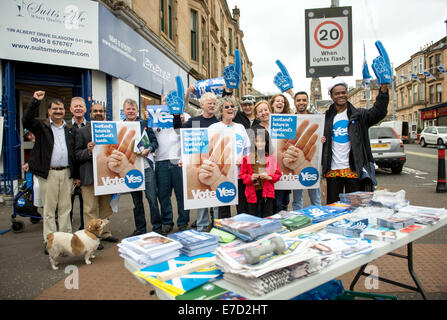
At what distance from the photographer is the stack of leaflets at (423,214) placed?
2.32 meters

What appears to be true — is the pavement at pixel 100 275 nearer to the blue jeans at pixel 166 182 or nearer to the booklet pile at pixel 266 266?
the blue jeans at pixel 166 182

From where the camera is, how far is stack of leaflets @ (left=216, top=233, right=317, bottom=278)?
4.63ft

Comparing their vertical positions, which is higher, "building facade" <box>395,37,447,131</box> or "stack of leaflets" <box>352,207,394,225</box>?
"building facade" <box>395,37,447,131</box>

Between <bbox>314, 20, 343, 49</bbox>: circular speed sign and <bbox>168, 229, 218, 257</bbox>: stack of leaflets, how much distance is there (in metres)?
3.68

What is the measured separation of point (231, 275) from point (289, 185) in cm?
268

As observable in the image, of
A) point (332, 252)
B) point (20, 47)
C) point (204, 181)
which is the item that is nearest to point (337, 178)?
point (204, 181)

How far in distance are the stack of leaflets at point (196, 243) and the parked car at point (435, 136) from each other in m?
27.8

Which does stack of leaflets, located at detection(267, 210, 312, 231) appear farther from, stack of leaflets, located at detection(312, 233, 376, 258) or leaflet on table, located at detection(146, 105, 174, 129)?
leaflet on table, located at detection(146, 105, 174, 129)

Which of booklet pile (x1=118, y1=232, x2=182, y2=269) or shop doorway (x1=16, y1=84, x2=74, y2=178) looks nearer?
booklet pile (x1=118, y1=232, x2=182, y2=269)

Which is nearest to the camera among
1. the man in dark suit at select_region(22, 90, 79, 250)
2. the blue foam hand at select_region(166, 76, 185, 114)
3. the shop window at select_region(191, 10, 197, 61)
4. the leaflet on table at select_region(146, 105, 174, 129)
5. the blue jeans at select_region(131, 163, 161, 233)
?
the blue foam hand at select_region(166, 76, 185, 114)

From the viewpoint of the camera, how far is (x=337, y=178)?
367 centimetres

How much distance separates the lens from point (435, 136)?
24.9m

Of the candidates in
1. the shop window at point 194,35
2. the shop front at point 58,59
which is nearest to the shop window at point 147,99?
the shop front at point 58,59

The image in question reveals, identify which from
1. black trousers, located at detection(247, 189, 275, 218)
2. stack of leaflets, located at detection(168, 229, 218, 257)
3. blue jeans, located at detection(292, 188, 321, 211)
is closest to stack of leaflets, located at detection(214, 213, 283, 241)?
stack of leaflets, located at detection(168, 229, 218, 257)
